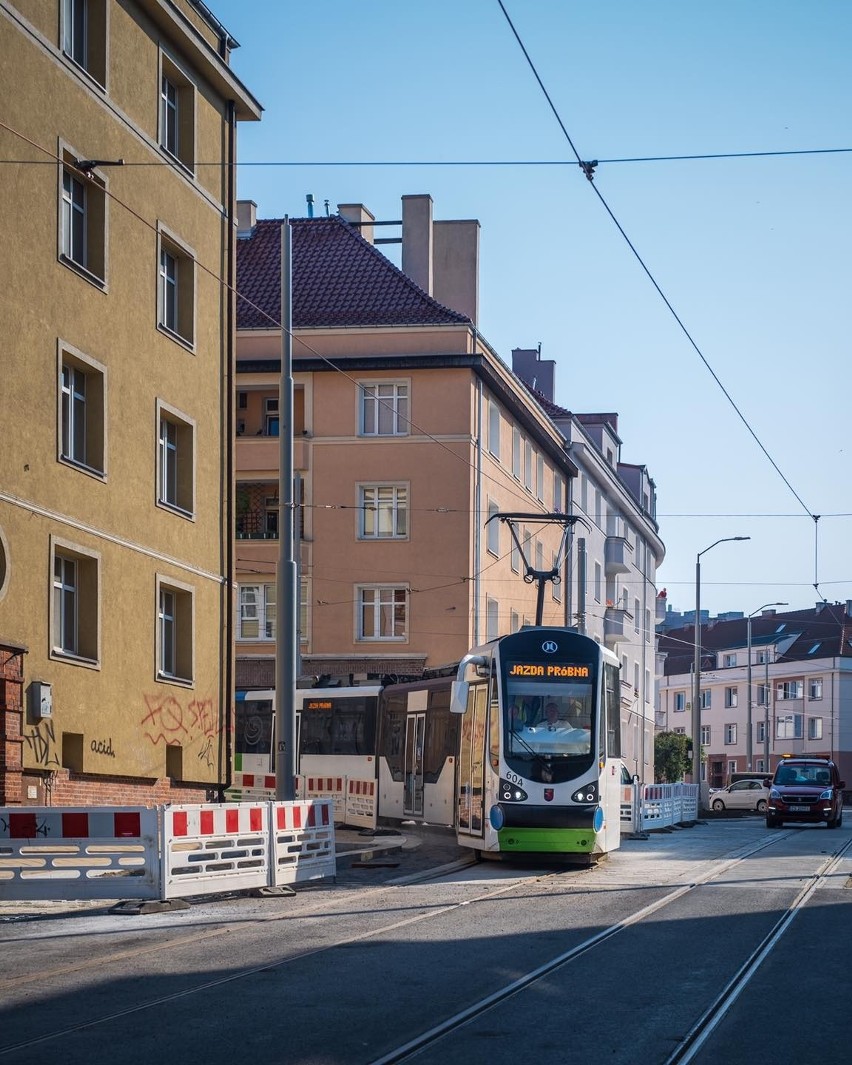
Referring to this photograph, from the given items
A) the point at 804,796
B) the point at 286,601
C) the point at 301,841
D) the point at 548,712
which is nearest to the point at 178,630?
the point at 286,601

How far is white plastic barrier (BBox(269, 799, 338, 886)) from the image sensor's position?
1938 cm

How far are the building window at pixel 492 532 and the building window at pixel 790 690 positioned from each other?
56.7m

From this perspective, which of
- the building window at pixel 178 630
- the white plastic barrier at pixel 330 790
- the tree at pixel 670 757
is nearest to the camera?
the building window at pixel 178 630

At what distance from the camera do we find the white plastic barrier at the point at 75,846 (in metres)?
17.0

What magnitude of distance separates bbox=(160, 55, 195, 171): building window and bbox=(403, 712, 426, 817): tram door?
11.4 metres

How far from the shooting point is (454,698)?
23578 millimetres

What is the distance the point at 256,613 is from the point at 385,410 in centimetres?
696

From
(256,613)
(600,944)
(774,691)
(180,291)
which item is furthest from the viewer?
(774,691)

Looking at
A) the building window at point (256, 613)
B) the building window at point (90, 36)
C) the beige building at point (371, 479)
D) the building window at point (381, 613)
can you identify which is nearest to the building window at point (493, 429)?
the beige building at point (371, 479)

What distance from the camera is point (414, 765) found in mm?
32875

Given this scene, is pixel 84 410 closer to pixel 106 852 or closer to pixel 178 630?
pixel 178 630

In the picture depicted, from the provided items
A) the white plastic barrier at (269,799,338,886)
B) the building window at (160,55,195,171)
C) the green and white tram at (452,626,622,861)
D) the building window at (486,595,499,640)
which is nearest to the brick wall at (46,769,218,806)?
the white plastic barrier at (269,799,338,886)

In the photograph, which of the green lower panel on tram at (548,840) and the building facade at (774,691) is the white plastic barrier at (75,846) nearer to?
the green lower panel on tram at (548,840)

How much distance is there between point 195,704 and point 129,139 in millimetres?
9077
